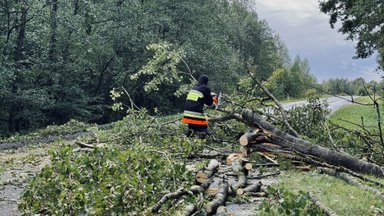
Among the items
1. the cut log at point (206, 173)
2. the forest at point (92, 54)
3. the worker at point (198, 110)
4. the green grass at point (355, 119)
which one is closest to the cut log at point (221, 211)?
the cut log at point (206, 173)

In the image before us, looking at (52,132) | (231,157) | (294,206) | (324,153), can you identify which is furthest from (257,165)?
(52,132)

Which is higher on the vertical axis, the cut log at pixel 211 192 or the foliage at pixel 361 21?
the foliage at pixel 361 21

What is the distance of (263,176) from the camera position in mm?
7383

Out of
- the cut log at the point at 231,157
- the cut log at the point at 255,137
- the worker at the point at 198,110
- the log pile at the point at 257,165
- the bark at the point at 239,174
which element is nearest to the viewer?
the log pile at the point at 257,165

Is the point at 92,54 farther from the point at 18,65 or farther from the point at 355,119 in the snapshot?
the point at 355,119

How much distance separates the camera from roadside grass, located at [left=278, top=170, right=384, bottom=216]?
5133 millimetres

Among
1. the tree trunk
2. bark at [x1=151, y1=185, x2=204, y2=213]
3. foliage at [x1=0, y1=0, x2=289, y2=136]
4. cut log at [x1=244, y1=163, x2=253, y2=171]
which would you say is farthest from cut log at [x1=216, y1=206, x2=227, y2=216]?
the tree trunk

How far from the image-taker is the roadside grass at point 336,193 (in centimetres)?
513

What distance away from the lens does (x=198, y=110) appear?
10.2 meters

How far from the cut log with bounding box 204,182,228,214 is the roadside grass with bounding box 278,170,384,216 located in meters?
0.78

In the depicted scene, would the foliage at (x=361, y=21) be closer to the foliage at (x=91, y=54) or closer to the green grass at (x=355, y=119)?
the green grass at (x=355, y=119)

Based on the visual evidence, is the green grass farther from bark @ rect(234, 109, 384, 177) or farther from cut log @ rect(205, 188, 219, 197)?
cut log @ rect(205, 188, 219, 197)

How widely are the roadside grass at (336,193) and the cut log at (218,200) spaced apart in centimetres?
78

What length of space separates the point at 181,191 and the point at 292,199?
1365 mm
